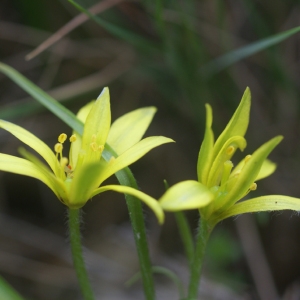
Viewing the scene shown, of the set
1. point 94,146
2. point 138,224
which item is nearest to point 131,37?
point 94,146

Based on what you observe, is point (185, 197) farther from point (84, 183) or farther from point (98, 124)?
point (98, 124)

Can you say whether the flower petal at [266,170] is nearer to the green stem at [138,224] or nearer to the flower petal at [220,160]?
the flower petal at [220,160]

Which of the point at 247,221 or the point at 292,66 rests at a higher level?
the point at 292,66

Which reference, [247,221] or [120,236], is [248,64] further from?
[120,236]

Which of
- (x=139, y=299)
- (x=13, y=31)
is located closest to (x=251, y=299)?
(x=139, y=299)

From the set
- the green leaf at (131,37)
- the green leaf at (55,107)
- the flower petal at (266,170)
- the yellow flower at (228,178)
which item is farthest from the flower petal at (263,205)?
the green leaf at (131,37)

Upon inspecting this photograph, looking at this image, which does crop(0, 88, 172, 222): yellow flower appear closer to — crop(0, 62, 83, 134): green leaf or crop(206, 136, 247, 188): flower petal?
crop(0, 62, 83, 134): green leaf

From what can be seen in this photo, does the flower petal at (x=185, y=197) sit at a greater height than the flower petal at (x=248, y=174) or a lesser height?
lesser
